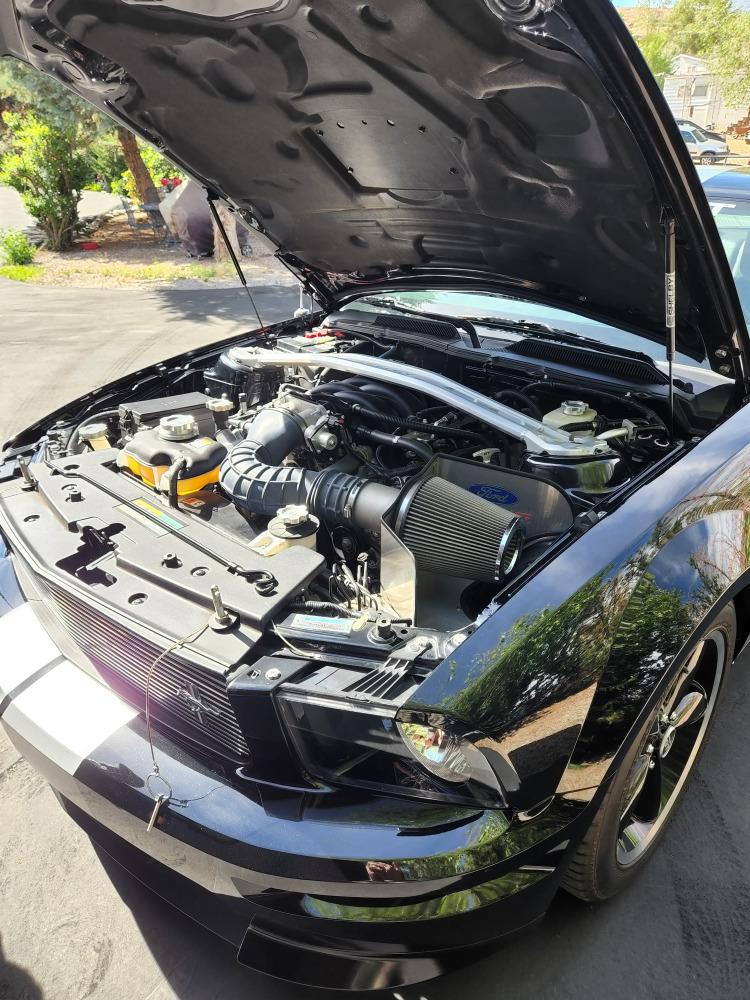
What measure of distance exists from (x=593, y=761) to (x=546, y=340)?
184cm

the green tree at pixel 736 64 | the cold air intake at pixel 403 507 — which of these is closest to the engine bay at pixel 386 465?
the cold air intake at pixel 403 507

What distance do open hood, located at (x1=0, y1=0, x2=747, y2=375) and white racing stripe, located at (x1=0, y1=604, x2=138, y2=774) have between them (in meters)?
1.73

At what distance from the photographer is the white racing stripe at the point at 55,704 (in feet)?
5.08

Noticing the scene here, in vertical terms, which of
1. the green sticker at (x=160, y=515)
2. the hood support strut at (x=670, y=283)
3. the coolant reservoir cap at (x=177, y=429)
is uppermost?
the hood support strut at (x=670, y=283)

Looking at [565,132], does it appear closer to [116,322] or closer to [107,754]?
[107,754]

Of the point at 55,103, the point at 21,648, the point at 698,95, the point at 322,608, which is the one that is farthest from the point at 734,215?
the point at 698,95

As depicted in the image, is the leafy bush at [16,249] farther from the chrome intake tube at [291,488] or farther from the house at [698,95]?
the house at [698,95]

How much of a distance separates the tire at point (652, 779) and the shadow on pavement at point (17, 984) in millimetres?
1330

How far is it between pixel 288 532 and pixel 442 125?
130 centimetres

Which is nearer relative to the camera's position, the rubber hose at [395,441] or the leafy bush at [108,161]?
the rubber hose at [395,441]

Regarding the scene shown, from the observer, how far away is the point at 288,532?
182cm

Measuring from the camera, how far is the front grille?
145 cm

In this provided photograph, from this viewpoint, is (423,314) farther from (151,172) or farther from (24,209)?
(24,209)

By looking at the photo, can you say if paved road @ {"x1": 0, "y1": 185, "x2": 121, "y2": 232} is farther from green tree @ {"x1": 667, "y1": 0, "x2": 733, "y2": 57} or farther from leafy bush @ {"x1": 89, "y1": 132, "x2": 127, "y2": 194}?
green tree @ {"x1": 667, "y1": 0, "x2": 733, "y2": 57}
